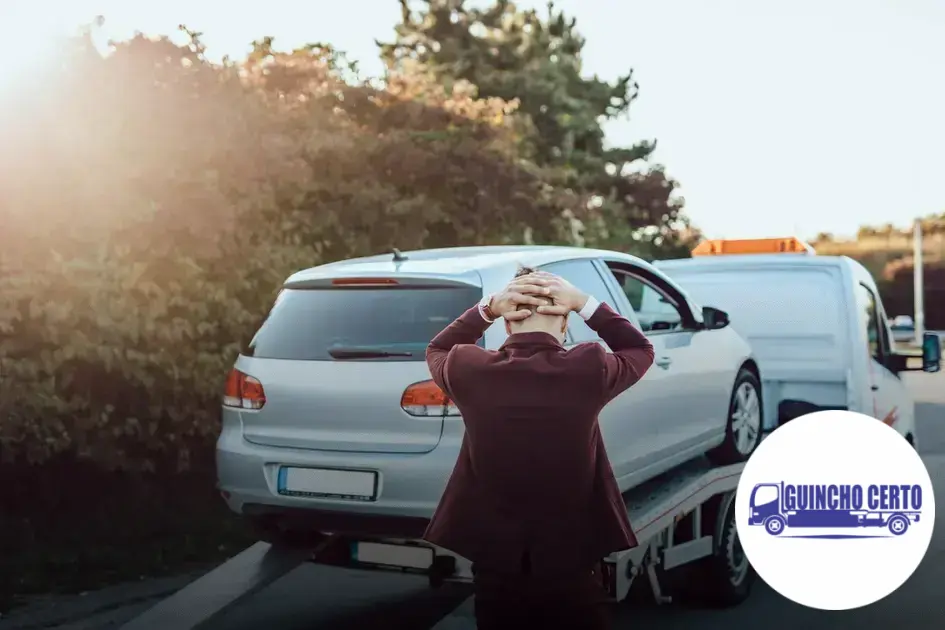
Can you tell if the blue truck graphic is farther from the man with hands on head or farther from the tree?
the tree

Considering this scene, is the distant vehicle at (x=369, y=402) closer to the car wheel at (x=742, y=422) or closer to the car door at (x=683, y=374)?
the car door at (x=683, y=374)

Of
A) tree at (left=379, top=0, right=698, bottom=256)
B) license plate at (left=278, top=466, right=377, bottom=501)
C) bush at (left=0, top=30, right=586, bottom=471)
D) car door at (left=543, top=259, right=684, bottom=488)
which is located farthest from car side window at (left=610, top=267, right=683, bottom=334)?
tree at (left=379, top=0, right=698, bottom=256)

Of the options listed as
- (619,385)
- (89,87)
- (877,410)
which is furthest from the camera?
(89,87)

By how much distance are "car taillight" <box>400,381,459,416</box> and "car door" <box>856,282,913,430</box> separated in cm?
354

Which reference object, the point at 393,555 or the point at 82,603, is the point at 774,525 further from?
the point at 82,603

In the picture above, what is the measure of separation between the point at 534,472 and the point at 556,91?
3170cm

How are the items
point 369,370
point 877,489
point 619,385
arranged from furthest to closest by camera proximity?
1. point 877,489
2. point 369,370
3. point 619,385

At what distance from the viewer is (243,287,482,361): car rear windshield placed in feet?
15.8

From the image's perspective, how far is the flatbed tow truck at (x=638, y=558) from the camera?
4566 millimetres

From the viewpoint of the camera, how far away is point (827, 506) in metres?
5.49

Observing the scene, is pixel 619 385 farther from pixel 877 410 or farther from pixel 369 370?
pixel 877 410

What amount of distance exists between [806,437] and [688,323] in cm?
89

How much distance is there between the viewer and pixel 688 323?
6316 millimetres

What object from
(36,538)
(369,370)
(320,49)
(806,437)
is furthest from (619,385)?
(320,49)
